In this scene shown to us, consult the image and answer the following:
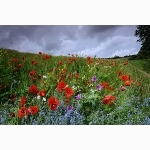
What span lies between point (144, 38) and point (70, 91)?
1.09 metres

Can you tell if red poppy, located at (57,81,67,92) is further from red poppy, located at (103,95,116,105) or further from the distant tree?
the distant tree

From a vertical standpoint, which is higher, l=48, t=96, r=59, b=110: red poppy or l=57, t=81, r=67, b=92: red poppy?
l=57, t=81, r=67, b=92: red poppy

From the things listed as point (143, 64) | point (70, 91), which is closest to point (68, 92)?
point (70, 91)

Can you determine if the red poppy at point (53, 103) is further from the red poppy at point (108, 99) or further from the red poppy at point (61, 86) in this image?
the red poppy at point (108, 99)

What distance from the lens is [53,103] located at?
4.14 m

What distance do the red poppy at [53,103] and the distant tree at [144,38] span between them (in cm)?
116

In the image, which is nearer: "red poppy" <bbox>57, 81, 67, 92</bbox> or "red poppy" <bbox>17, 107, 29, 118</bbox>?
"red poppy" <bbox>17, 107, 29, 118</bbox>

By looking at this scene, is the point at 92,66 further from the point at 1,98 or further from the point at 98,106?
the point at 1,98

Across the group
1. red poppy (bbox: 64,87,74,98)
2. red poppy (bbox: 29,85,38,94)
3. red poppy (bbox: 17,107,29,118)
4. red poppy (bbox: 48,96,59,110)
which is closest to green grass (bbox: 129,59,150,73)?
red poppy (bbox: 64,87,74,98)

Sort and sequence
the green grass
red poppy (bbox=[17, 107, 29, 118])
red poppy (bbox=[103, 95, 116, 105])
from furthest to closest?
the green grass < red poppy (bbox=[103, 95, 116, 105]) < red poppy (bbox=[17, 107, 29, 118])

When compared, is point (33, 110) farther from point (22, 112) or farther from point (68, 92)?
point (68, 92)

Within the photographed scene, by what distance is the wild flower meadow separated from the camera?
410cm

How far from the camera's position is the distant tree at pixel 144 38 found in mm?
4340

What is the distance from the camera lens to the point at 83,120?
13.4 ft
